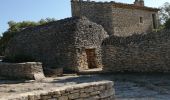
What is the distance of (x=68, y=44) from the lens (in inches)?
986

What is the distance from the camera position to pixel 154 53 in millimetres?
→ 20297

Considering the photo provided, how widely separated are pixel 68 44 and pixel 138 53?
5814mm

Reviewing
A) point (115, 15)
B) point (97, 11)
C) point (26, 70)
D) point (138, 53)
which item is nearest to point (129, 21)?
point (115, 15)

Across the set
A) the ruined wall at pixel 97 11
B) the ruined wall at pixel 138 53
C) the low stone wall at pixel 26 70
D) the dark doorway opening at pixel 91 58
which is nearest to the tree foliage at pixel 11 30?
the ruined wall at pixel 97 11

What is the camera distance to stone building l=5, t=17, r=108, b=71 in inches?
984

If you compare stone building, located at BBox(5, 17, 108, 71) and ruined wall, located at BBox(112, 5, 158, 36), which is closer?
stone building, located at BBox(5, 17, 108, 71)

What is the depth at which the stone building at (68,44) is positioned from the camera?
2500 cm

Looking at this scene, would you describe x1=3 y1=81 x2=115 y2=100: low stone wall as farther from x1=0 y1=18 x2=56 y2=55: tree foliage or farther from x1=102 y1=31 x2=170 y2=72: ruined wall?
x1=0 y1=18 x2=56 y2=55: tree foliage

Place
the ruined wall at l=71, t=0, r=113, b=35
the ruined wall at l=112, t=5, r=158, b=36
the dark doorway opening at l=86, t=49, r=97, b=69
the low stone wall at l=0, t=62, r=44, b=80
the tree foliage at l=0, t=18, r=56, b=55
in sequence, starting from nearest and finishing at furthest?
the low stone wall at l=0, t=62, r=44, b=80
the dark doorway opening at l=86, t=49, r=97, b=69
the ruined wall at l=71, t=0, r=113, b=35
the ruined wall at l=112, t=5, r=158, b=36
the tree foliage at l=0, t=18, r=56, b=55

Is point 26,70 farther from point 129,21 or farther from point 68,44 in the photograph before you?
point 129,21

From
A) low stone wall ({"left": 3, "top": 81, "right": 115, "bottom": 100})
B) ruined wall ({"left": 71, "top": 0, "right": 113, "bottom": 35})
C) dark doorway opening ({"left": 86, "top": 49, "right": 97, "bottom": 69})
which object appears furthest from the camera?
ruined wall ({"left": 71, "top": 0, "right": 113, "bottom": 35})

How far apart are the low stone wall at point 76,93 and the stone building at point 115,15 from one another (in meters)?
21.3

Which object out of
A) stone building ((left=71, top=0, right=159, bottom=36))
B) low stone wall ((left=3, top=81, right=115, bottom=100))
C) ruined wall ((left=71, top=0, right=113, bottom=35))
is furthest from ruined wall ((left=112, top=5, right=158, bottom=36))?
low stone wall ((left=3, top=81, right=115, bottom=100))

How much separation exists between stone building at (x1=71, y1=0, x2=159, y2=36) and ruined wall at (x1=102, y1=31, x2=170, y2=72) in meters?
7.43
